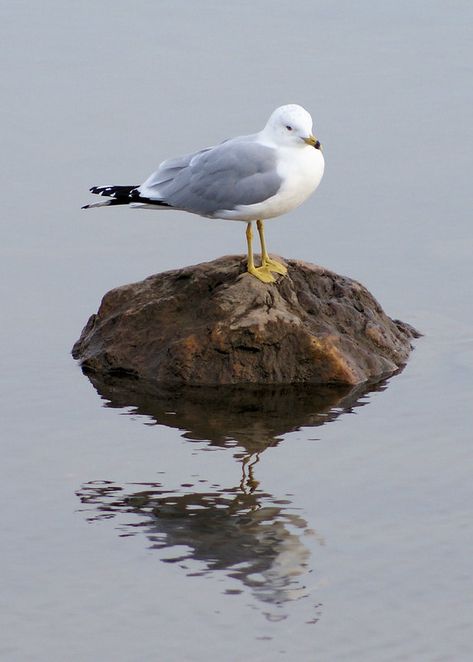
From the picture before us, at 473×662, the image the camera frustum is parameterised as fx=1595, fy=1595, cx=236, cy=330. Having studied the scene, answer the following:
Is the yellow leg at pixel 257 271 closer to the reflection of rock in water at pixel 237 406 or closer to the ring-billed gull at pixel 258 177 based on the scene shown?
the ring-billed gull at pixel 258 177

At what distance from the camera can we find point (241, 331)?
28.6ft

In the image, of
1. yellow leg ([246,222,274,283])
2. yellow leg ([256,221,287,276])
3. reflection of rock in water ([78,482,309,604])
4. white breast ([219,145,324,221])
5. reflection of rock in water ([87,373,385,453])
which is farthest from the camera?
yellow leg ([256,221,287,276])

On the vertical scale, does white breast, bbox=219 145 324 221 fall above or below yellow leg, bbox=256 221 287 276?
above

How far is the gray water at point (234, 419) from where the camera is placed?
629cm

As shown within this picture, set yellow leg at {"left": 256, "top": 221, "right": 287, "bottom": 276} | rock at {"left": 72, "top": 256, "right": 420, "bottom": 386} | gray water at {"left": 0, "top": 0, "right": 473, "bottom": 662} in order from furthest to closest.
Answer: yellow leg at {"left": 256, "top": 221, "right": 287, "bottom": 276} → rock at {"left": 72, "top": 256, "right": 420, "bottom": 386} → gray water at {"left": 0, "top": 0, "right": 473, "bottom": 662}

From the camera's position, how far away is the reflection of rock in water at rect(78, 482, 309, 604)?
660 cm

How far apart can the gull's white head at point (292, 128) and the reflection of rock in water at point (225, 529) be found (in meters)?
2.22

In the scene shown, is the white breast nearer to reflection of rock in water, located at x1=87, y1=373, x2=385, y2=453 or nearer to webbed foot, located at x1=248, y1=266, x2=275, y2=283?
webbed foot, located at x1=248, y1=266, x2=275, y2=283

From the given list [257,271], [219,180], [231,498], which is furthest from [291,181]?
[231,498]

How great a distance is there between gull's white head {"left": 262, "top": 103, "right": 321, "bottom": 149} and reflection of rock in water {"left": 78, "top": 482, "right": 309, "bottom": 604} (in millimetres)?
2217

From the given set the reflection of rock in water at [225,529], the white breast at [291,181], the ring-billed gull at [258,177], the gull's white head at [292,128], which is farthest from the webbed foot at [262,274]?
the reflection of rock in water at [225,529]

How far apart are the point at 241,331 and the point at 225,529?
6.31 feet

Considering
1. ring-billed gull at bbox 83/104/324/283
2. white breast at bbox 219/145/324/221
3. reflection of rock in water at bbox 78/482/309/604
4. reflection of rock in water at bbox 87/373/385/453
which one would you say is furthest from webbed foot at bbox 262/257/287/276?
reflection of rock in water at bbox 78/482/309/604

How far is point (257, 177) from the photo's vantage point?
869 cm
